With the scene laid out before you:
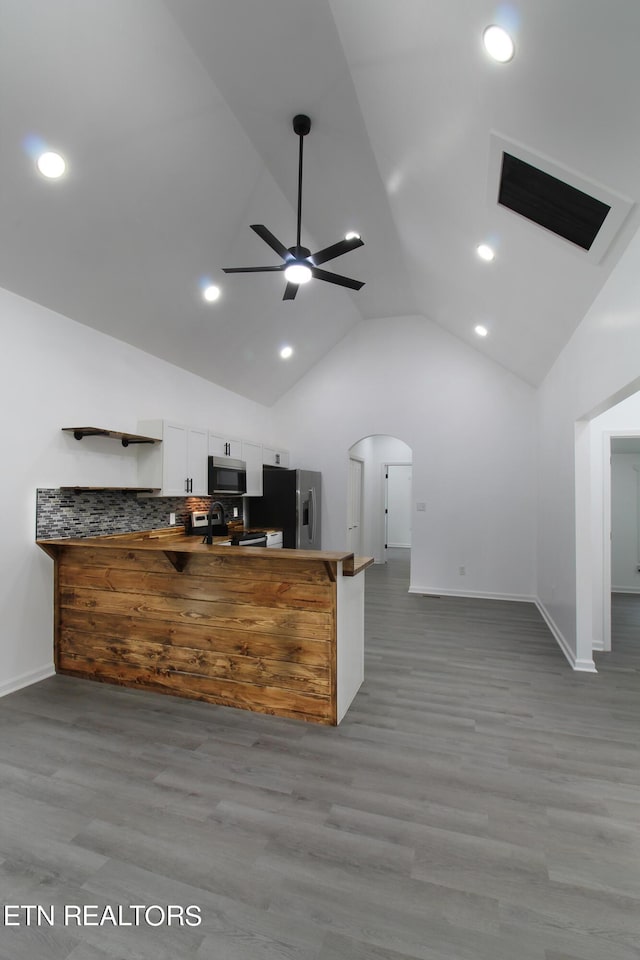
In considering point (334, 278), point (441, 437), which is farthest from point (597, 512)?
point (334, 278)

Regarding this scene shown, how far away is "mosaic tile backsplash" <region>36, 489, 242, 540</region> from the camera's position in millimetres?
3658

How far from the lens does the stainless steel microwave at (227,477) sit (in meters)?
5.37

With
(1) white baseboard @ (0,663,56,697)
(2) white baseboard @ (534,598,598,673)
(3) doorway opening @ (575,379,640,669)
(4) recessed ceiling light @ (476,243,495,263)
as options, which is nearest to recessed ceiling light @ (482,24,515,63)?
(4) recessed ceiling light @ (476,243,495,263)

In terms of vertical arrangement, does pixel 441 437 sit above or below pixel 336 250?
below

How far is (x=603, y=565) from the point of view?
4527 millimetres

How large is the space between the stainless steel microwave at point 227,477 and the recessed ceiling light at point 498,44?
166 inches

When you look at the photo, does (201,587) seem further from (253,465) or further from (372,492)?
(372,492)

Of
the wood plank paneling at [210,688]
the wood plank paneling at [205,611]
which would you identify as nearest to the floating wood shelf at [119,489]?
the wood plank paneling at [205,611]

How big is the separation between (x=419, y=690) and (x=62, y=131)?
4211 mm

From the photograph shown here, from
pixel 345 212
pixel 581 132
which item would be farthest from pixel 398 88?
pixel 345 212

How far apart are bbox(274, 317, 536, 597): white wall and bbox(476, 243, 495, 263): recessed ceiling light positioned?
295 centimetres

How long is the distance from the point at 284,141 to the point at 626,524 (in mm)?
6867

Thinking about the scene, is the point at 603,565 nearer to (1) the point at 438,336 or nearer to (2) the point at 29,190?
(1) the point at 438,336

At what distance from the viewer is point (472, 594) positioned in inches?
256
